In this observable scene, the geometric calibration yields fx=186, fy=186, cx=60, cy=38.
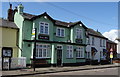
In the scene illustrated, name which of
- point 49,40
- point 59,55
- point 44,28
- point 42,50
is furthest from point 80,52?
point 44,28

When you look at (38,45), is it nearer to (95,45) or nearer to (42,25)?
(42,25)

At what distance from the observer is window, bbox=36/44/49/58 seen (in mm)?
23922

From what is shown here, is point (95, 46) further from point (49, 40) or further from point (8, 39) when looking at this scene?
point (8, 39)

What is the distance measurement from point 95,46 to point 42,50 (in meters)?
15.5

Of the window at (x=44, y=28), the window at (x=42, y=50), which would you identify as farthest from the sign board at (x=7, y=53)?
the window at (x=44, y=28)

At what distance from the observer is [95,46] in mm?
36875

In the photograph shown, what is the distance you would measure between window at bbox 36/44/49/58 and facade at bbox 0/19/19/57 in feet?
9.07

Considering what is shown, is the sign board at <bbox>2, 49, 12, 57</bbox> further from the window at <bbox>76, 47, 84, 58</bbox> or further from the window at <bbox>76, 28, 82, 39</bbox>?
the window at <bbox>76, 28, 82, 39</bbox>

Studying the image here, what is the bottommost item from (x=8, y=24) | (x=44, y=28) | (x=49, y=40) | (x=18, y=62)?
(x=18, y=62)

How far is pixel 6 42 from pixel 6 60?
146 inches

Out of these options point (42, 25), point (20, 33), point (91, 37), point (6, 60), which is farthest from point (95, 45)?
point (6, 60)

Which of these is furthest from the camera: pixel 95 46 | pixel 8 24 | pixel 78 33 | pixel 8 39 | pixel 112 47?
pixel 112 47

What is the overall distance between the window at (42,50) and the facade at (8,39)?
276 centimetres

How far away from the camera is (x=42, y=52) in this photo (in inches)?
964
